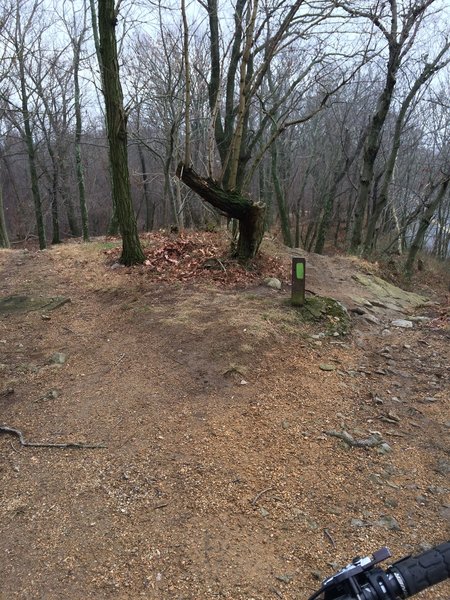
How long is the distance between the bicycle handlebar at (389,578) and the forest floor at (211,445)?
812mm

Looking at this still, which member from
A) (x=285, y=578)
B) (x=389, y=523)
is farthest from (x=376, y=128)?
(x=285, y=578)

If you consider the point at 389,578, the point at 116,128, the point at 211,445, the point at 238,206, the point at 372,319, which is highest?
the point at 116,128

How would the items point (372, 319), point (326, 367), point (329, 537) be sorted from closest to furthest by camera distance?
point (329, 537) < point (326, 367) < point (372, 319)

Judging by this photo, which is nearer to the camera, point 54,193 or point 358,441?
point 358,441

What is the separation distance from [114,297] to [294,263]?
263 centimetres

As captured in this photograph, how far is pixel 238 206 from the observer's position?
6734 millimetres

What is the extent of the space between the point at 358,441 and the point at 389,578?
1915 mm

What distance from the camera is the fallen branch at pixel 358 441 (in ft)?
10.8

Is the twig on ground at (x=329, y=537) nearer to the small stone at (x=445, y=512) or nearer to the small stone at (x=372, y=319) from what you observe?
the small stone at (x=445, y=512)

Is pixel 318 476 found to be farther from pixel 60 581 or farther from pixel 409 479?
pixel 60 581

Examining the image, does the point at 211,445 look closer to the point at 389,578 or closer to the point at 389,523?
the point at 389,523

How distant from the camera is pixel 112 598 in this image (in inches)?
81.1

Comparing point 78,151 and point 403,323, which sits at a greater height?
point 78,151

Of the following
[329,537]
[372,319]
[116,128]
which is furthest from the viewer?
[116,128]
